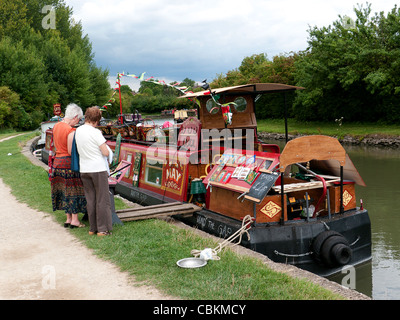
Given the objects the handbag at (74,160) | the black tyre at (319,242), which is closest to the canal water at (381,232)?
the black tyre at (319,242)

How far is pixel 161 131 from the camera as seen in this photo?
31.8 feet

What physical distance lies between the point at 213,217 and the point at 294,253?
1.41m

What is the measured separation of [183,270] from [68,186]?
2.34 metres

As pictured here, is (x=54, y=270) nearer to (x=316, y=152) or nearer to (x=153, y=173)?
(x=316, y=152)

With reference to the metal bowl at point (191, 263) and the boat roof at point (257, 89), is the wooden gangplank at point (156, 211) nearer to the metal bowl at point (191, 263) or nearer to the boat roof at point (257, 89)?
the boat roof at point (257, 89)

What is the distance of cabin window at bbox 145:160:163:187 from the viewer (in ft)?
29.1

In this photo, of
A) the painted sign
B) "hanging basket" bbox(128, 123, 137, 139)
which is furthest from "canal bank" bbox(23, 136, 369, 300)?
"hanging basket" bbox(128, 123, 137, 139)

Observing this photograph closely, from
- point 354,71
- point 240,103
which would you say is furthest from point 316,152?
point 354,71

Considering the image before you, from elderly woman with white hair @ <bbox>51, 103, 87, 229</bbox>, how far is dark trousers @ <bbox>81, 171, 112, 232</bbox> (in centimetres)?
44

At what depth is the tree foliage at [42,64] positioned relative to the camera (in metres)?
37.9

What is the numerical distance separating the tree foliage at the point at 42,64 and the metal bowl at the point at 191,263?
112ft

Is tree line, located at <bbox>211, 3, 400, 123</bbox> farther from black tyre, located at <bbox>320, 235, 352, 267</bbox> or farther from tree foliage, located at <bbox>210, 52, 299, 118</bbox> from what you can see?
black tyre, located at <bbox>320, 235, 352, 267</bbox>

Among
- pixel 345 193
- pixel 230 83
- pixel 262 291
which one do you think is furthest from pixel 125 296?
pixel 230 83

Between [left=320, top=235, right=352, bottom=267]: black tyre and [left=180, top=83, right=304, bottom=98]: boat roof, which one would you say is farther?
[left=180, top=83, right=304, bottom=98]: boat roof
